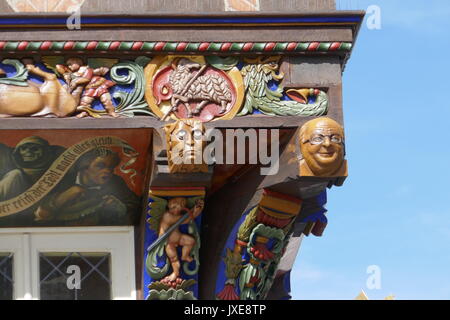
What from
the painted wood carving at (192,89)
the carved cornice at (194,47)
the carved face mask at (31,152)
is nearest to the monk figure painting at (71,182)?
the carved face mask at (31,152)

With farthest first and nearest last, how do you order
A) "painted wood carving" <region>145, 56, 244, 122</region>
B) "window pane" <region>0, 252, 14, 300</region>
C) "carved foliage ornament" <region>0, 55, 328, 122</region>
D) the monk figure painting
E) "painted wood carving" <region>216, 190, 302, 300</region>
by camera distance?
"window pane" <region>0, 252, 14, 300</region>
"painted wood carving" <region>216, 190, 302, 300</region>
the monk figure painting
"painted wood carving" <region>145, 56, 244, 122</region>
"carved foliage ornament" <region>0, 55, 328, 122</region>

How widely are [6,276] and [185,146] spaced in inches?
72.6

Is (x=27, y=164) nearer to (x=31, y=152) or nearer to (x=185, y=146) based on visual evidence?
(x=31, y=152)

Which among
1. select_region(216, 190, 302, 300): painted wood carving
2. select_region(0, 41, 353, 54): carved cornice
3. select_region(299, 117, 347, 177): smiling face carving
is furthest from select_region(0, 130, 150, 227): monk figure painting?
select_region(299, 117, 347, 177): smiling face carving

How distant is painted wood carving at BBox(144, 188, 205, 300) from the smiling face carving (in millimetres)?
845

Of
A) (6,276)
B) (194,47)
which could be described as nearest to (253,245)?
(194,47)

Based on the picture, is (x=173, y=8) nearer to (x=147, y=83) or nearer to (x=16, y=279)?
(x=147, y=83)

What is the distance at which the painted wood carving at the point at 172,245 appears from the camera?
1366 centimetres

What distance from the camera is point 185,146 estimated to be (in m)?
13.2

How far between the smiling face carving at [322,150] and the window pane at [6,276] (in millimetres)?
2361

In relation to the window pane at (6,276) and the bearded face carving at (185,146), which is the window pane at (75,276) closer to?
the window pane at (6,276)

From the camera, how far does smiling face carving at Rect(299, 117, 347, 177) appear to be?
13.2m

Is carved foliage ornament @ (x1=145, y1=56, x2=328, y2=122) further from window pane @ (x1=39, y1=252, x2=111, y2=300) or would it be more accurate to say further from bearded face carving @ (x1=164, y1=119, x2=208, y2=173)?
window pane @ (x1=39, y1=252, x2=111, y2=300)

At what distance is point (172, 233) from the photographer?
45.0 ft
